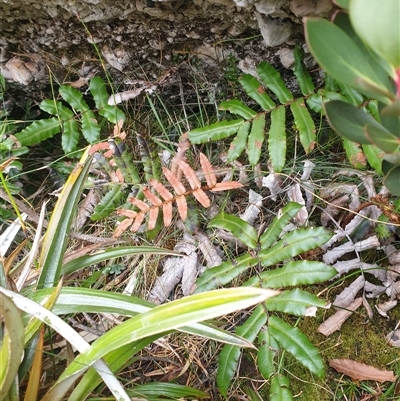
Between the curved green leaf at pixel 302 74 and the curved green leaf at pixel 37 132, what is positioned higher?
the curved green leaf at pixel 302 74

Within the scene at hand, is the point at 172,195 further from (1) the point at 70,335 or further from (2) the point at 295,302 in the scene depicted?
(1) the point at 70,335

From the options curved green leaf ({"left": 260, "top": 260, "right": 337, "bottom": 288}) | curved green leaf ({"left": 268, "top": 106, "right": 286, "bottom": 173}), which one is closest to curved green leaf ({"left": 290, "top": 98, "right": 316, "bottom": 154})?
curved green leaf ({"left": 268, "top": 106, "right": 286, "bottom": 173})

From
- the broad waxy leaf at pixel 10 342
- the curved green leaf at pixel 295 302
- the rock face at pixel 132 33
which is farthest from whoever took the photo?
the rock face at pixel 132 33

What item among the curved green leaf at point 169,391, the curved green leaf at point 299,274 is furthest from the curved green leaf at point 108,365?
the curved green leaf at point 299,274

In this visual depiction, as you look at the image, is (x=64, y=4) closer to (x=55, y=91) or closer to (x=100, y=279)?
(x=55, y=91)

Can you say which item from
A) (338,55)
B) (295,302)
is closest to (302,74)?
(295,302)

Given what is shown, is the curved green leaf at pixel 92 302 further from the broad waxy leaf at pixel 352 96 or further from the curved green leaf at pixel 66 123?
the broad waxy leaf at pixel 352 96
